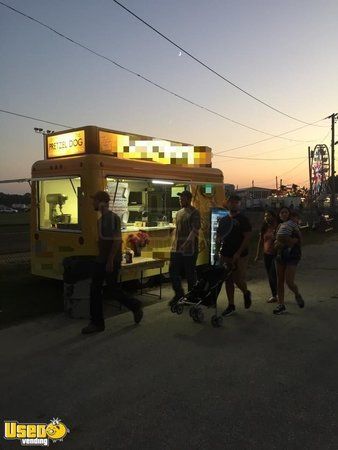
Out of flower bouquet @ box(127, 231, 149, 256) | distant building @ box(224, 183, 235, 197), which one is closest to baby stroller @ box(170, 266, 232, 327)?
flower bouquet @ box(127, 231, 149, 256)

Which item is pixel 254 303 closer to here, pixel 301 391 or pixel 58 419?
pixel 301 391

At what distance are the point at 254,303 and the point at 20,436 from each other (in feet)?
16.8

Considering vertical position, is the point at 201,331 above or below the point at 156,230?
below

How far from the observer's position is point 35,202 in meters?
8.93

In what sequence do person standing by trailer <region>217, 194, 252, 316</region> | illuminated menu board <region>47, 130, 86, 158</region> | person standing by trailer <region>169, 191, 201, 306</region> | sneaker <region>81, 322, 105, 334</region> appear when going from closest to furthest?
sneaker <region>81, 322, 105, 334</region>, person standing by trailer <region>217, 194, 252, 316</region>, person standing by trailer <region>169, 191, 201, 306</region>, illuminated menu board <region>47, 130, 86, 158</region>

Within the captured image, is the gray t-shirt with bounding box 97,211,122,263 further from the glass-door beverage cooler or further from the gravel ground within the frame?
the glass-door beverage cooler

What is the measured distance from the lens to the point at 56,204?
8.97m

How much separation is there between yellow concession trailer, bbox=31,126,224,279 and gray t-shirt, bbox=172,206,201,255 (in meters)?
1.57

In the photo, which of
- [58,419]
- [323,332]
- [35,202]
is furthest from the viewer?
[35,202]

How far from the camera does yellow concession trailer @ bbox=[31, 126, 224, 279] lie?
7.92 metres

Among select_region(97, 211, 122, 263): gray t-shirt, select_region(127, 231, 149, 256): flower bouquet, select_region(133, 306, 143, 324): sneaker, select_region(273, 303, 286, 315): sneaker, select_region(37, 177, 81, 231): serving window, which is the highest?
select_region(37, 177, 81, 231): serving window

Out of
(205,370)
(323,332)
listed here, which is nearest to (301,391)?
(205,370)

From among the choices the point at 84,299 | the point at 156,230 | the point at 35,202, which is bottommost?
the point at 84,299

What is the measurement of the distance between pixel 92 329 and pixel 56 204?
3.73 meters
